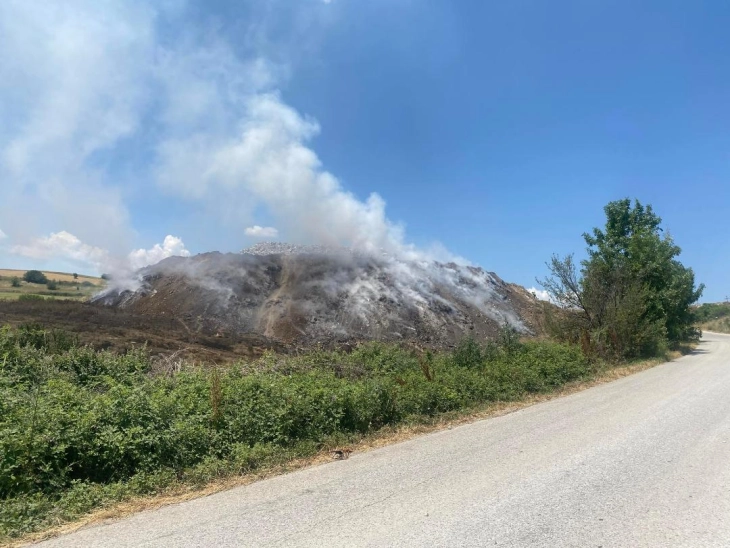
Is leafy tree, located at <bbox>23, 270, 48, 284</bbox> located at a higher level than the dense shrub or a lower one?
higher

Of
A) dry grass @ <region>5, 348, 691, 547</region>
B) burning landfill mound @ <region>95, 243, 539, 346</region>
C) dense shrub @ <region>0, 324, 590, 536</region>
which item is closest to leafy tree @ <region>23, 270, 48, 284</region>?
burning landfill mound @ <region>95, 243, 539, 346</region>

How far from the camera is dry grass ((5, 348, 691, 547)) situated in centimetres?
450

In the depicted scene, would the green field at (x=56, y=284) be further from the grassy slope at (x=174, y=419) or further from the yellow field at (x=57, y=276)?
the grassy slope at (x=174, y=419)

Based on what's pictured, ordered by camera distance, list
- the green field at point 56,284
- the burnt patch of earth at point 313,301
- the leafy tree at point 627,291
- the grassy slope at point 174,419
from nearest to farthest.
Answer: the grassy slope at point 174,419 → the leafy tree at point 627,291 → the burnt patch of earth at point 313,301 → the green field at point 56,284

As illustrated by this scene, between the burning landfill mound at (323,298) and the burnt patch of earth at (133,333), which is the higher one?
the burning landfill mound at (323,298)

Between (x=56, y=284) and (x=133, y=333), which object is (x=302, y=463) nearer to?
(x=133, y=333)

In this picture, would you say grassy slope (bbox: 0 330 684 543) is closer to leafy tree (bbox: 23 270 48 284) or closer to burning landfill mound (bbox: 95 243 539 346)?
burning landfill mound (bbox: 95 243 539 346)

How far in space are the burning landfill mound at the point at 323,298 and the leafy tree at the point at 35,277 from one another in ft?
128

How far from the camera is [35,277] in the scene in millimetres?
72625

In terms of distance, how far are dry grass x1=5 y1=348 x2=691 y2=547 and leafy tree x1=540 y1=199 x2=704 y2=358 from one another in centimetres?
804

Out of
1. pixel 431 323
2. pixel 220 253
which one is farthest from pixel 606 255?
pixel 220 253

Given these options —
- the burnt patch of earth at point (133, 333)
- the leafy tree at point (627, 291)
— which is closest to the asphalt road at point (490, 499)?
the leafy tree at point (627, 291)

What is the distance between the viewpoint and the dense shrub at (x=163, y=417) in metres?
5.03

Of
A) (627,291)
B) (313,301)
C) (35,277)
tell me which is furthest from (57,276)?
(627,291)
